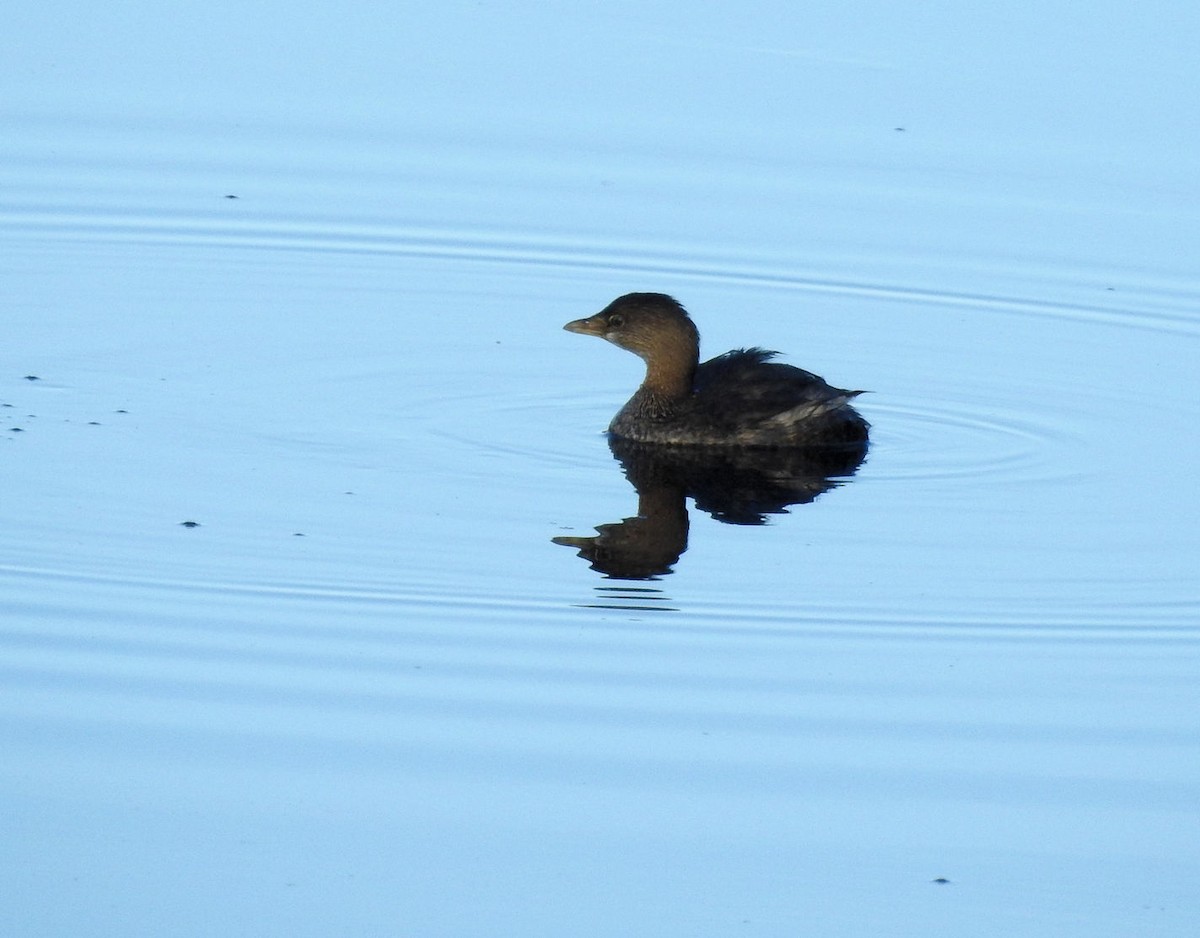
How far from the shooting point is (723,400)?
460 inches

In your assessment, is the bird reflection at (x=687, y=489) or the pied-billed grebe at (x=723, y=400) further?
the pied-billed grebe at (x=723, y=400)

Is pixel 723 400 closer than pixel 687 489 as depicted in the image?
No

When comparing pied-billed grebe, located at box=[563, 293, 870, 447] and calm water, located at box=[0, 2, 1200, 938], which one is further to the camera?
pied-billed grebe, located at box=[563, 293, 870, 447]

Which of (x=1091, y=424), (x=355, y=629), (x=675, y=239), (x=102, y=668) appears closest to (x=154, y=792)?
(x=102, y=668)

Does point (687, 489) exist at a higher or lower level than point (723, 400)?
lower

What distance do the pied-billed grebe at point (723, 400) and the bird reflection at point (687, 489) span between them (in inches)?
2.8

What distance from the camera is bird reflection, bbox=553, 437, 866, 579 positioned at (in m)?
9.52

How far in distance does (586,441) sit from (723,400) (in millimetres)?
734

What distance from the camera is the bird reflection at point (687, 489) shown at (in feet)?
31.2

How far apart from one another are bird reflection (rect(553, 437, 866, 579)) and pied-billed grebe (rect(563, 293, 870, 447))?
2.8 inches

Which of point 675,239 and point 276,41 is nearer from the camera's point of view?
point 675,239

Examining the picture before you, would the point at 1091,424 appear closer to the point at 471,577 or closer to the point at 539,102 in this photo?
the point at 471,577

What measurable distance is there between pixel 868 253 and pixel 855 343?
4.43 feet

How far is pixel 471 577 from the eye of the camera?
350 inches
